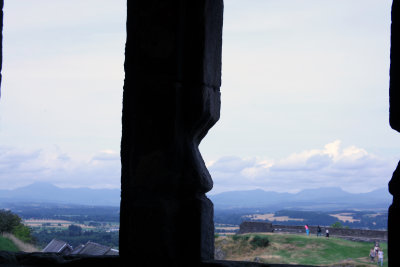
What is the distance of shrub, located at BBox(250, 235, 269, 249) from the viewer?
27438mm

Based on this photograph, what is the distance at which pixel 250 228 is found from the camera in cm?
3294

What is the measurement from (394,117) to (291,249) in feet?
79.2

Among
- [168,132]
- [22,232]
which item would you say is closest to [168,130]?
[168,132]

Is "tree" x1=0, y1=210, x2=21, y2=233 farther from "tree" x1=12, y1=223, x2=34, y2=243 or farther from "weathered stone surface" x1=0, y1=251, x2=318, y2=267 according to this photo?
"weathered stone surface" x1=0, y1=251, x2=318, y2=267

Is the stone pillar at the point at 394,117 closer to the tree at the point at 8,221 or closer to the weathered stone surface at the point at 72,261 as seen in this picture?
the weathered stone surface at the point at 72,261

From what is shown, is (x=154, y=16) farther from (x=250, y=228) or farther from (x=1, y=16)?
(x=250, y=228)

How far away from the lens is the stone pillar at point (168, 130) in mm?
3635

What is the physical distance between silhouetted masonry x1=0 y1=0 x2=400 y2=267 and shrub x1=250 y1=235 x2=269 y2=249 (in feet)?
79.2

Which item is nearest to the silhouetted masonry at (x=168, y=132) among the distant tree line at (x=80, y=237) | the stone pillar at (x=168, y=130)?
the stone pillar at (x=168, y=130)

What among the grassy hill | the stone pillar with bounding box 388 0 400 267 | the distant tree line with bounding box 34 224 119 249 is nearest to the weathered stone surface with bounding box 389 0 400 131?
the stone pillar with bounding box 388 0 400 267

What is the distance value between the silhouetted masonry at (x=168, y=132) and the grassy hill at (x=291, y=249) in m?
20.6

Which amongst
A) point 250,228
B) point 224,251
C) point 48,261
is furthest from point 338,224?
point 48,261

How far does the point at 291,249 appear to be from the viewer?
26.5m

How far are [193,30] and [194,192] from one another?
1063 mm
